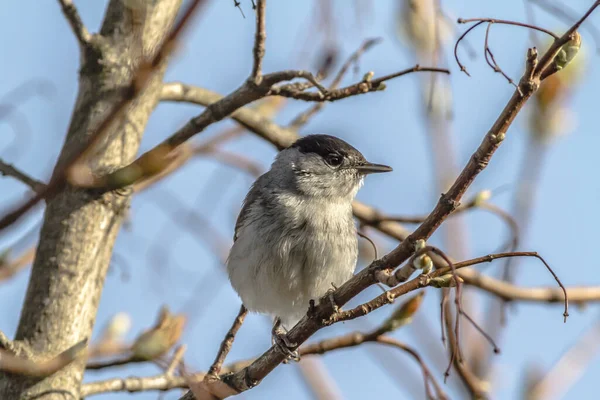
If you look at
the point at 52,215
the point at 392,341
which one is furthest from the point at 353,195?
the point at 52,215

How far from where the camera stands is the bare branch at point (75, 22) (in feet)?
11.0

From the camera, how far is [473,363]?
327 cm

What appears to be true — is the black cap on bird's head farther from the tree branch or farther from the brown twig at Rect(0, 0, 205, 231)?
the brown twig at Rect(0, 0, 205, 231)

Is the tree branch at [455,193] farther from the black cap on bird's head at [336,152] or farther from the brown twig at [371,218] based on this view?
the black cap on bird's head at [336,152]

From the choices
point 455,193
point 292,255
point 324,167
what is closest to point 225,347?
point 292,255

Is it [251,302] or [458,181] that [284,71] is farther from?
[251,302]

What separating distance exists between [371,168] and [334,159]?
287 millimetres

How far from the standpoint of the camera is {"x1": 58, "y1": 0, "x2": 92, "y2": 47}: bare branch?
3364mm

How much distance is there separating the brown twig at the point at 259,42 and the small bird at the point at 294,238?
50.1 inches

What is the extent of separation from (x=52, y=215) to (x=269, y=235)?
119cm

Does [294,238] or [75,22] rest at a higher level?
[75,22]

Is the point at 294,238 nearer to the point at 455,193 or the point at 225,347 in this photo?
the point at 225,347

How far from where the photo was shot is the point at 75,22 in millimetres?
3486

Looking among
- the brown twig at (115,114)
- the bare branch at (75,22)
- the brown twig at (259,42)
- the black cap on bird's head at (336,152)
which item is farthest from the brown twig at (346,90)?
the brown twig at (115,114)
